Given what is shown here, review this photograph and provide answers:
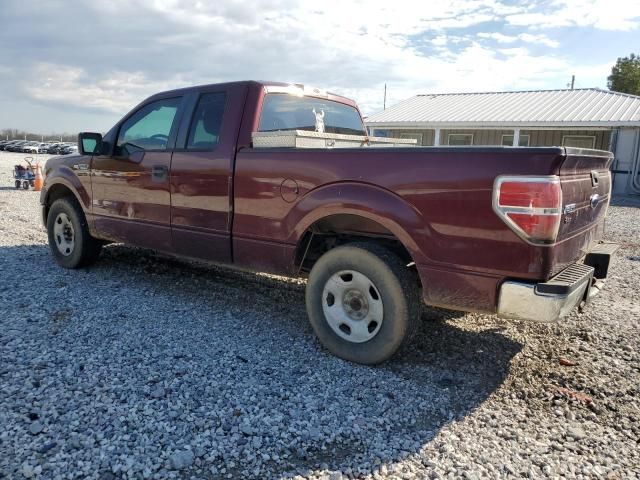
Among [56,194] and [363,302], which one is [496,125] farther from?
[363,302]

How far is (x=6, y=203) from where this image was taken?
478 inches

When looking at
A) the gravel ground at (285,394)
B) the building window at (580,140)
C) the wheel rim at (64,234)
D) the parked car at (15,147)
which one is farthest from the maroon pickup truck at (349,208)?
the parked car at (15,147)

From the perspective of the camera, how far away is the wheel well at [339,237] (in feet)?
12.2

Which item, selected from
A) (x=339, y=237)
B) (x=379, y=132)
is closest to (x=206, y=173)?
(x=339, y=237)

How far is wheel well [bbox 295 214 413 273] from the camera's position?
373 cm

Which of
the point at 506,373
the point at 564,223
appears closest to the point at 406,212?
the point at 564,223

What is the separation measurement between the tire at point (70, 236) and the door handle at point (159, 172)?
1.55 metres

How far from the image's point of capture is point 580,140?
19.7 m

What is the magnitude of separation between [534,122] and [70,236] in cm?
1700

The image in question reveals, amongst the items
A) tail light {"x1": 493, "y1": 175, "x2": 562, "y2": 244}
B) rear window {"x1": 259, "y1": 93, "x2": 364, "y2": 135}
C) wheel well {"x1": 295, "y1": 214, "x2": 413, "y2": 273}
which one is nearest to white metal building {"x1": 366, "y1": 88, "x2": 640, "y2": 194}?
rear window {"x1": 259, "y1": 93, "x2": 364, "y2": 135}

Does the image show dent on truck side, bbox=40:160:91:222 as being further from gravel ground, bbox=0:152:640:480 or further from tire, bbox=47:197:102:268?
gravel ground, bbox=0:152:640:480

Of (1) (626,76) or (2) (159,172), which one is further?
(1) (626,76)

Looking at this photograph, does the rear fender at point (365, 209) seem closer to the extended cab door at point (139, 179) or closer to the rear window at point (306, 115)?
the rear window at point (306, 115)

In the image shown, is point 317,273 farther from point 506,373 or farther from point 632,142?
point 632,142
